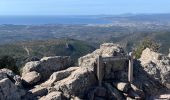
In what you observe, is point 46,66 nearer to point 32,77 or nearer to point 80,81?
point 32,77

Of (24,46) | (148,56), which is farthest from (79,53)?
(148,56)

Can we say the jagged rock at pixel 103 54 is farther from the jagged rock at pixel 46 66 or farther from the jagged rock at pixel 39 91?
the jagged rock at pixel 39 91

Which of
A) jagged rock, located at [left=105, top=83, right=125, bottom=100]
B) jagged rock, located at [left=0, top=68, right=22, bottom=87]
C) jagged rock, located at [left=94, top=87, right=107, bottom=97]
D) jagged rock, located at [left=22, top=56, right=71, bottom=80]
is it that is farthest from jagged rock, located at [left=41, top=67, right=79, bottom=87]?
jagged rock, located at [left=105, top=83, right=125, bottom=100]

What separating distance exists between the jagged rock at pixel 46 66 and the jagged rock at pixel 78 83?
7.06ft

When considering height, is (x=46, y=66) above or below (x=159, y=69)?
above

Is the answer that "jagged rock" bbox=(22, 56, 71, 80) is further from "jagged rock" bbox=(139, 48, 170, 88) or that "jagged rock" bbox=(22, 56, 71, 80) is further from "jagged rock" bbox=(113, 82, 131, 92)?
"jagged rock" bbox=(139, 48, 170, 88)

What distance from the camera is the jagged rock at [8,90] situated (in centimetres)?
2456

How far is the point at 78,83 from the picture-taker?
27359 millimetres

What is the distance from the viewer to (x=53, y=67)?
30156mm

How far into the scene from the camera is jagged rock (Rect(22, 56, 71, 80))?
96.8ft

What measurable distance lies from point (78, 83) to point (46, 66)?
3576 mm

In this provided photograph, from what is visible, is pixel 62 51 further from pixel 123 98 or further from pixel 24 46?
pixel 123 98

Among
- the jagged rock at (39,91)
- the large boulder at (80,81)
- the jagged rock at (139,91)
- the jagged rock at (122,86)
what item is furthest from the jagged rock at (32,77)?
the jagged rock at (139,91)

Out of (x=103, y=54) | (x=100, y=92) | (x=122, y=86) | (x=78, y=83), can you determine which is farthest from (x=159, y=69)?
(x=78, y=83)
